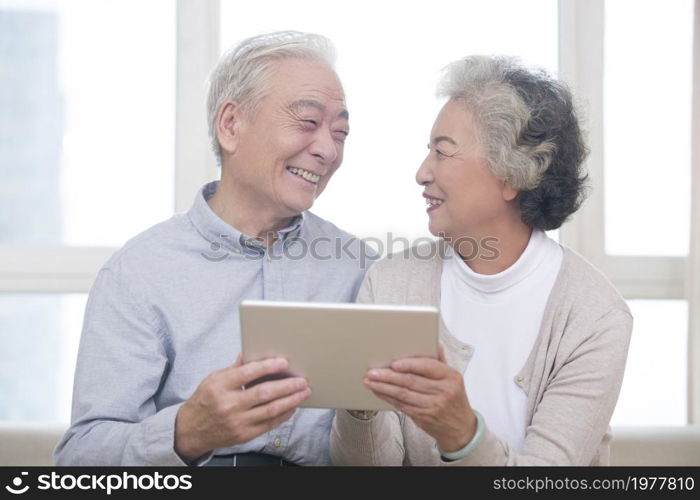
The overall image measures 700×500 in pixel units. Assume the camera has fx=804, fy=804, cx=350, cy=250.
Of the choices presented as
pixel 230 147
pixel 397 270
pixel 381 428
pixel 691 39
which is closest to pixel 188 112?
pixel 230 147

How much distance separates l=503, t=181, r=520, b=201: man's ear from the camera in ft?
6.14

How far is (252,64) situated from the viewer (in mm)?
1937

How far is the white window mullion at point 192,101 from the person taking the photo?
2988mm

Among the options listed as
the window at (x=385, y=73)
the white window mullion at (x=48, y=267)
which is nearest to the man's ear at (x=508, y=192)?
the window at (x=385, y=73)

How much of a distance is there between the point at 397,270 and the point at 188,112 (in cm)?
142

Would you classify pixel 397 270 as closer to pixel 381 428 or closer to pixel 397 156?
pixel 381 428

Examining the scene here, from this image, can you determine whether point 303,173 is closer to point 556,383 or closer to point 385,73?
point 556,383

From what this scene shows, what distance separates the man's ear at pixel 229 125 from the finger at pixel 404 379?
2.62 ft

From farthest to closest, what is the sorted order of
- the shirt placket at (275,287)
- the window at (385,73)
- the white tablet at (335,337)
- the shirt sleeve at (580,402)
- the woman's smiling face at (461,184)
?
the window at (385,73)
the woman's smiling face at (461,184)
the shirt placket at (275,287)
the shirt sleeve at (580,402)
the white tablet at (335,337)

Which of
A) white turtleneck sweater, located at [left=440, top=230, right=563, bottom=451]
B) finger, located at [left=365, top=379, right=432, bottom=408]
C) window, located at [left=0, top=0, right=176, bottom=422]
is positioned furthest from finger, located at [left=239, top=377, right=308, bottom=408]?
window, located at [left=0, top=0, right=176, bottom=422]

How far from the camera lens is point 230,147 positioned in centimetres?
196

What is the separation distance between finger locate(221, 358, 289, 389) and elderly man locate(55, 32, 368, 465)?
0.49ft

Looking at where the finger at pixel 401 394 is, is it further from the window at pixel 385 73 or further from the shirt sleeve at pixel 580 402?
the window at pixel 385 73

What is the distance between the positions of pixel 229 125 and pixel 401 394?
0.88 meters
